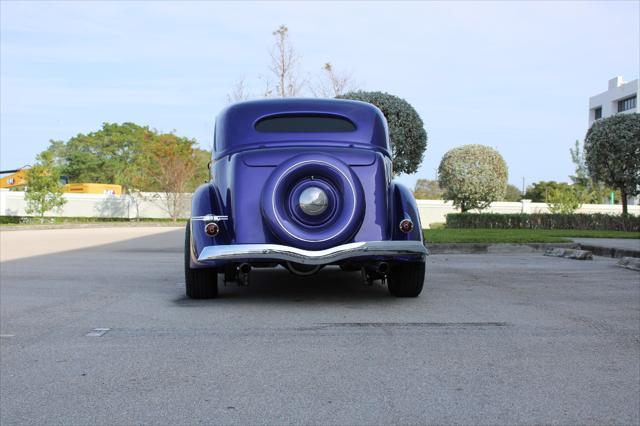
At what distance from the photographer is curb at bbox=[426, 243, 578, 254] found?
14.8 m

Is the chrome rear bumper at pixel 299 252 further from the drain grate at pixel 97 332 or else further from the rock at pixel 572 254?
the rock at pixel 572 254

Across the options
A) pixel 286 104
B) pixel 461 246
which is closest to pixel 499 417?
pixel 286 104

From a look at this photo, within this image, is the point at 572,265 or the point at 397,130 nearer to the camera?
the point at 572,265

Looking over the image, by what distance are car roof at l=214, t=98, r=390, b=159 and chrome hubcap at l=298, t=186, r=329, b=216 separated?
757mm

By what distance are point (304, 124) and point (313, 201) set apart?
118 centimetres

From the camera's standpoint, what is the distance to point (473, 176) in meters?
36.2

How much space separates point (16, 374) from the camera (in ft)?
13.3

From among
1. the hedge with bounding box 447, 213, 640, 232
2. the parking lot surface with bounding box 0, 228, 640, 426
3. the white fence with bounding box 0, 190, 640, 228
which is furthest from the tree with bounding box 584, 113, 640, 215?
the parking lot surface with bounding box 0, 228, 640, 426

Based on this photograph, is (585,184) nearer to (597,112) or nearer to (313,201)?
(597,112)

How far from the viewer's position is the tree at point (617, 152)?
101ft

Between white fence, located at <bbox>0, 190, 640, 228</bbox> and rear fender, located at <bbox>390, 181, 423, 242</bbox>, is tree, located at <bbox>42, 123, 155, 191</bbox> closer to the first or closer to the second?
white fence, located at <bbox>0, 190, 640, 228</bbox>

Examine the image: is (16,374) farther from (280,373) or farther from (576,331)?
(576,331)

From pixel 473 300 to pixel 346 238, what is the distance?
5.45ft

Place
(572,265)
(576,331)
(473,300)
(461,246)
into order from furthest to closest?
(461,246), (572,265), (473,300), (576,331)
